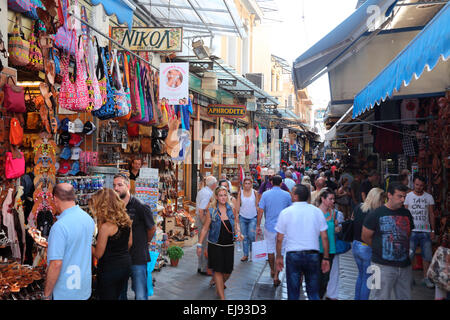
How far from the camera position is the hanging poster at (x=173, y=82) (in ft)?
29.1

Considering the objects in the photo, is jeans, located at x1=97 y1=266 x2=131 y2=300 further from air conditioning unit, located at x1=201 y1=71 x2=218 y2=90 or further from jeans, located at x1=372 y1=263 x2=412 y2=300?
air conditioning unit, located at x1=201 y1=71 x2=218 y2=90

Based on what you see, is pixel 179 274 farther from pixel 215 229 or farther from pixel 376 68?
pixel 376 68

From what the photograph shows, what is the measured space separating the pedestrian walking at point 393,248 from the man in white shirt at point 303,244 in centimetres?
65

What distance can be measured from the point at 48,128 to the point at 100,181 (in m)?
1.37

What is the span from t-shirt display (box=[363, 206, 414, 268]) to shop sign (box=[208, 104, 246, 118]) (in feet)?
38.0

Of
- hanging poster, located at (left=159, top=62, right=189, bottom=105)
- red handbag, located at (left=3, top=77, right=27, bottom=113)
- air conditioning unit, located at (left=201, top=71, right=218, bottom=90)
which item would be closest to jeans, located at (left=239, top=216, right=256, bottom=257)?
hanging poster, located at (left=159, top=62, right=189, bottom=105)

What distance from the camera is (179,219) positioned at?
10.9 meters

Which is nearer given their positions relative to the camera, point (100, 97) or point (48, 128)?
point (48, 128)

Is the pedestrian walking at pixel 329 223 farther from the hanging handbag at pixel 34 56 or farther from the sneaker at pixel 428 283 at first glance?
the hanging handbag at pixel 34 56

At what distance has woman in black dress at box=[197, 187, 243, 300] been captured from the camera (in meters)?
6.45

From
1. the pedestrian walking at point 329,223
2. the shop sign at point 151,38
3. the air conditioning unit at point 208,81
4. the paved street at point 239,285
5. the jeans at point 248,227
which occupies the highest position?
the air conditioning unit at point 208,81

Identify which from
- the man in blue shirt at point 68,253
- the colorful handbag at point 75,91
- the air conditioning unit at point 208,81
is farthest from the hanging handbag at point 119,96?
the air conditioning unit at point 208,81
